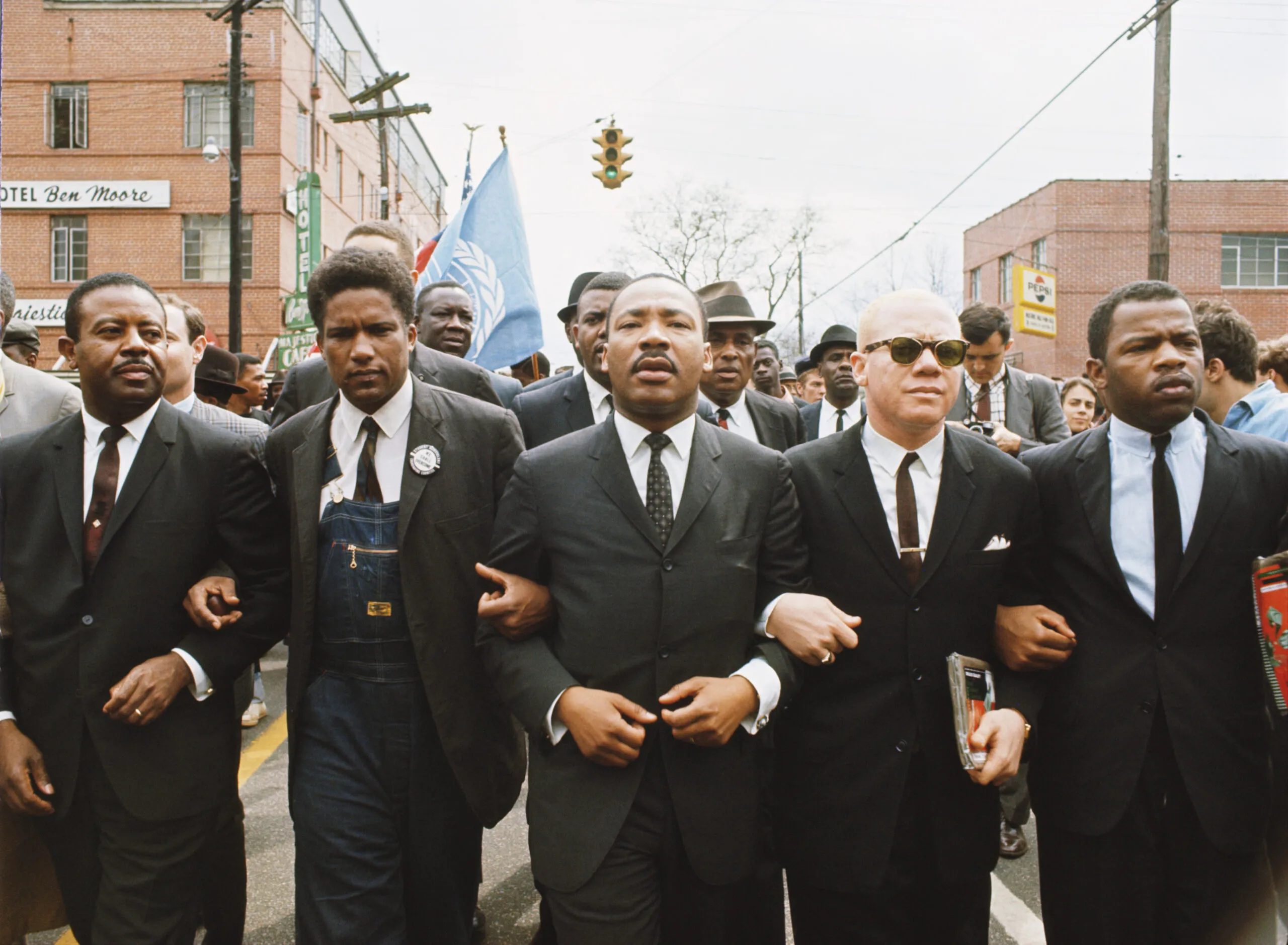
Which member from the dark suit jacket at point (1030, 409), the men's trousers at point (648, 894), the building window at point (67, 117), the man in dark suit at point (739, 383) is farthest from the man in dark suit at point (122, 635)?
the building window at point (67, 117)

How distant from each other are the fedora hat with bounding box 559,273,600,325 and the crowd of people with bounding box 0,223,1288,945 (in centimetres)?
310

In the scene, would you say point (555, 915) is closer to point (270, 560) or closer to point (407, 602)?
point (407, 602)

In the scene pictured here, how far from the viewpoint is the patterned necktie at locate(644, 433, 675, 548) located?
2697 mm

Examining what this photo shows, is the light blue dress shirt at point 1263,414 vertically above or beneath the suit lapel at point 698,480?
above

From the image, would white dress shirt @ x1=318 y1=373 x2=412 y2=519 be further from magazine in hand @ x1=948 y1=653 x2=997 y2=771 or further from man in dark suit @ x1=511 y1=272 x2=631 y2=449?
magazine in hand @ x1=948 y1=653 x2=997 y2=771

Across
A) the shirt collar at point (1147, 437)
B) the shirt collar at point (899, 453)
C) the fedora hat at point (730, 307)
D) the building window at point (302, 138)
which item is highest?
the building window at point (302, 138)

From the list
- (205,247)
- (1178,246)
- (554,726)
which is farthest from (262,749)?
(1178,246)

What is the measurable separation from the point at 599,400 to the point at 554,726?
8.10 feet

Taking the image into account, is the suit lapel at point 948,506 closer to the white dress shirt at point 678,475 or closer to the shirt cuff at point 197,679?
the white dress shirt at point 678,475

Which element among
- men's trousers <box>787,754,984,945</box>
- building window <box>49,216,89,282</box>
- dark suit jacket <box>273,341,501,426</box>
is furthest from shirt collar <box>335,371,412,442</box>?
building window <box>49,216,89,282</box>

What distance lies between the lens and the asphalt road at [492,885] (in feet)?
12.8

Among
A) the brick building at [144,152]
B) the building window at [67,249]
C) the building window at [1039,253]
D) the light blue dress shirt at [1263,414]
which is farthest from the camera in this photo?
the building window at [1039,253]

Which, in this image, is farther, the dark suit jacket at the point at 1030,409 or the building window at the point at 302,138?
the building window at the point at 302,138

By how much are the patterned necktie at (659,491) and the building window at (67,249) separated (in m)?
29.8
